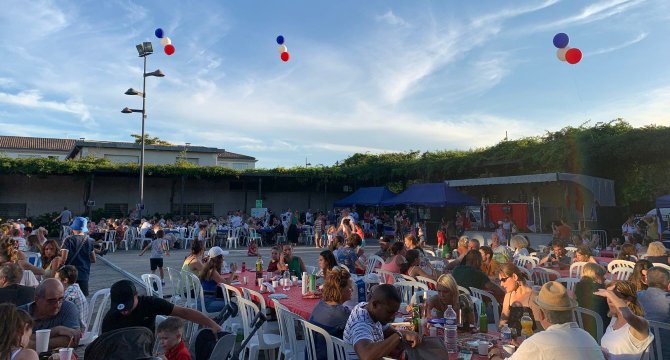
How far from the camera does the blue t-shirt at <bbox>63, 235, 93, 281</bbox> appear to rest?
6.18 metres

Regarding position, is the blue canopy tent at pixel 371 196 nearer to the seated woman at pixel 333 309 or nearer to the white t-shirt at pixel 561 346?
the seated woman at pixel 333 309

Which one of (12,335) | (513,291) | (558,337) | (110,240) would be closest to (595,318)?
(513,291)

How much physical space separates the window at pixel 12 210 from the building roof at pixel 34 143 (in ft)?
92.8

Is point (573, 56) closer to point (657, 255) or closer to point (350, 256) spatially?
point (657, 255)

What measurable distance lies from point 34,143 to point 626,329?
55956 millimetres

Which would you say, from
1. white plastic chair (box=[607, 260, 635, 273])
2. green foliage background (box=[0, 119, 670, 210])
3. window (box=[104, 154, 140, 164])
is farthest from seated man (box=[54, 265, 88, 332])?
window (box=[104, 154, 140, 164])

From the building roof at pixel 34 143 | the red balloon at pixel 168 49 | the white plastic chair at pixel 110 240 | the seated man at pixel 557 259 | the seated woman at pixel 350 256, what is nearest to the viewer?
the seated woman at pixel 350 256

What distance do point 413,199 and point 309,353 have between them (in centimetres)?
1454

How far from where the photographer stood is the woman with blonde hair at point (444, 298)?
3904mm

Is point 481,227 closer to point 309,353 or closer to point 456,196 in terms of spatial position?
point 456,196

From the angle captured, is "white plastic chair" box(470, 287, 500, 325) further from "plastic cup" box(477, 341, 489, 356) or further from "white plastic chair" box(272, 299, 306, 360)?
"white plastic chair" box(272, 299, 306, 360)

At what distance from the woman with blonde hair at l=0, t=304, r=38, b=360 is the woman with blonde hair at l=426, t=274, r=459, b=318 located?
2.95 metres

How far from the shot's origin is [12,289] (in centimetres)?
413

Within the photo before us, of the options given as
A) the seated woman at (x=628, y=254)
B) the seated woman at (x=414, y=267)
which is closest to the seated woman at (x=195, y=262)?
the seated woman at (x=414, y=267)
